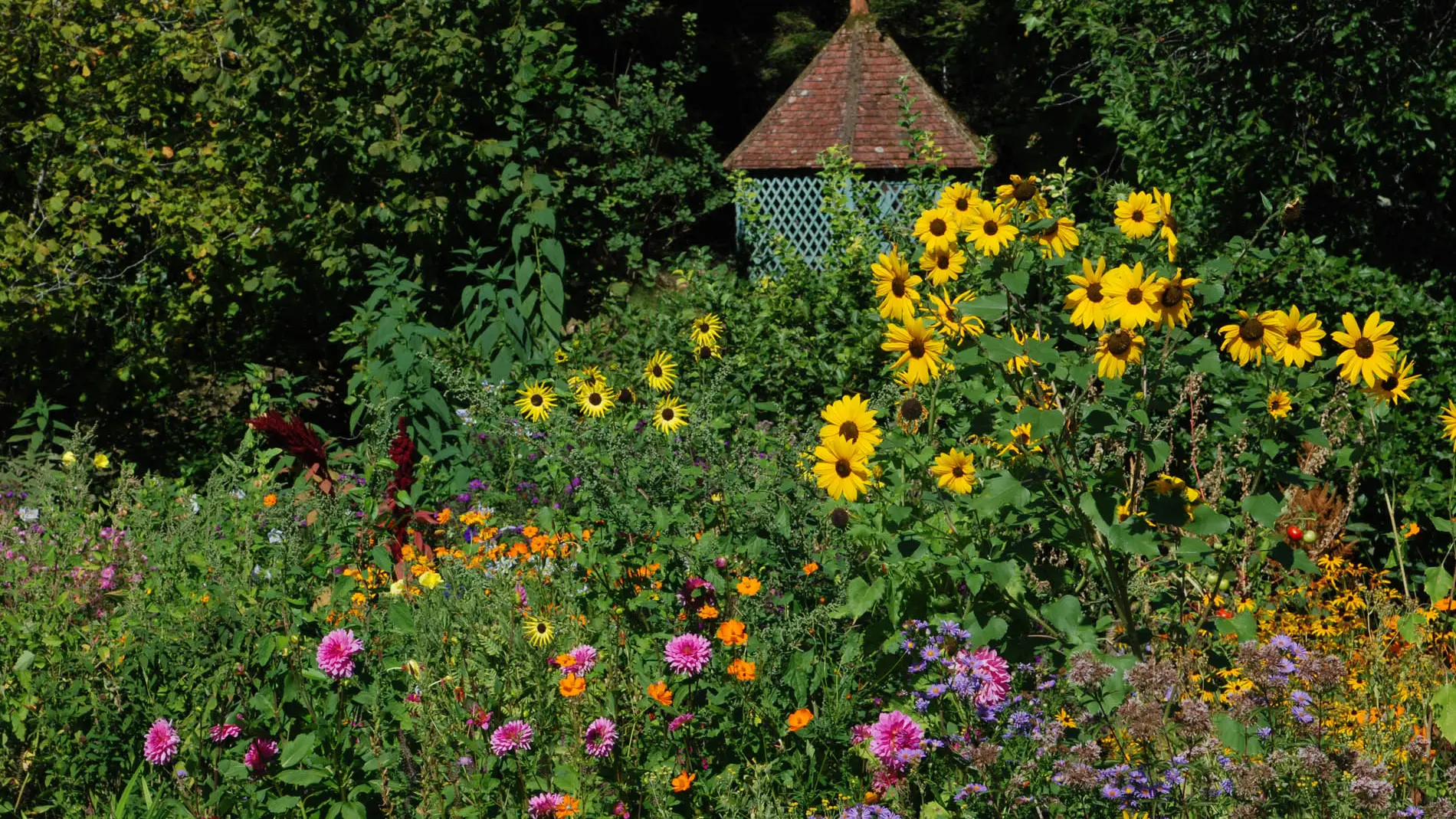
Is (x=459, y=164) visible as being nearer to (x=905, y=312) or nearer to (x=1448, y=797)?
(x=905, y=312)

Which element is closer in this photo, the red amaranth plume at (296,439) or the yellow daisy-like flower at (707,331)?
the red amaranth plume at (296,439)

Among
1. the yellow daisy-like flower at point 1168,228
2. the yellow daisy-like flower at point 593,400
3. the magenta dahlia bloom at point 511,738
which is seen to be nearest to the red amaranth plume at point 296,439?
the yellow daisy-like flower at point 593,400

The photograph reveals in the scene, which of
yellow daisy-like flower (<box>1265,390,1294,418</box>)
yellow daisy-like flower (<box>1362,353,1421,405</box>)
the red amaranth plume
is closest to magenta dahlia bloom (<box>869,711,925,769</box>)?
yellow daisy-like flower (<box>1265,390,1294,418</box>)

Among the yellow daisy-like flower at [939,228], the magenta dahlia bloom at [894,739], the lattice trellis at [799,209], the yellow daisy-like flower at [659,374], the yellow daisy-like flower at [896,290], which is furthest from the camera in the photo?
the lattice trellis at [799,209]

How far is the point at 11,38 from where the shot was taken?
20.5 feet

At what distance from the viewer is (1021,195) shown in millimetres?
2557

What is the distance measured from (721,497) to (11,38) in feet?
16.6

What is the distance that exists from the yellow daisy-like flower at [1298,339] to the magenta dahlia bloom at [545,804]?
165 centimetres

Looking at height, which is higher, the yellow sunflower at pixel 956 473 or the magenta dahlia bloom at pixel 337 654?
the yellow sunflower at pixel 956 473

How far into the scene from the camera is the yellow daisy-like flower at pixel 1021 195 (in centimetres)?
255

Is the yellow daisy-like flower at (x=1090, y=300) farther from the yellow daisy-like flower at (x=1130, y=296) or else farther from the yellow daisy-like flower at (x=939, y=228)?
the yellow daisy-like flower at (x=939, y=228)

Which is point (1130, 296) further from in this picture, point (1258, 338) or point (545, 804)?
point (545, 804)

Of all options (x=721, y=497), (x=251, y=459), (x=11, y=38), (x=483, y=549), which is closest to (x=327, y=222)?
(x=251, y=459)

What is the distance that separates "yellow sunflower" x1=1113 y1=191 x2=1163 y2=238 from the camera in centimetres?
261
